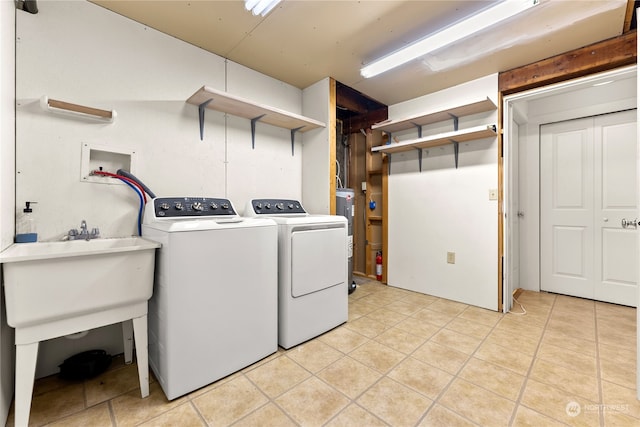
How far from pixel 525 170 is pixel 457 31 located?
7.74ft

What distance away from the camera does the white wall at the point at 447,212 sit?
2.80 metres

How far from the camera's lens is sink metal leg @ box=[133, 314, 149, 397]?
1508mm

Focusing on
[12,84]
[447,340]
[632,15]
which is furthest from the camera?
[447,340]

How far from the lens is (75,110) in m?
1.75

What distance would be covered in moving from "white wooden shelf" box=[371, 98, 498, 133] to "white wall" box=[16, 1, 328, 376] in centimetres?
166

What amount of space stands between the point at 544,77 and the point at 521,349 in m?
2.28

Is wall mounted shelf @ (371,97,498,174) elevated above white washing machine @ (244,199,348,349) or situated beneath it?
elevated above

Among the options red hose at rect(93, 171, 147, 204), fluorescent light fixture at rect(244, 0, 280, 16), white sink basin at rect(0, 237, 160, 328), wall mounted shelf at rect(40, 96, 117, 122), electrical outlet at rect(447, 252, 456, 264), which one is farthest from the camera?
electrical outlet at rect(447, 252, 456, 264)

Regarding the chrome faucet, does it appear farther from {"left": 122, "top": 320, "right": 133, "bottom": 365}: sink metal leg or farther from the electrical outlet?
the electrical outlet

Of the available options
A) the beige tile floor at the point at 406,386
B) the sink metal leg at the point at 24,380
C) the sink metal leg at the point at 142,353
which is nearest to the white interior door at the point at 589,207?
the beige tile floor at the point at 406,386

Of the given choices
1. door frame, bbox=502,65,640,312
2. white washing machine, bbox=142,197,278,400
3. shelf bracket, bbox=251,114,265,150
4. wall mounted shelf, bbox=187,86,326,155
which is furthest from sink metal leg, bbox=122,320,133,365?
door frame, bbox=502,65,640,312

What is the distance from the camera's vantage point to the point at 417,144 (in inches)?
121

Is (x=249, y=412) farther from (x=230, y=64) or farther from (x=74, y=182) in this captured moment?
(x=230, y=64)

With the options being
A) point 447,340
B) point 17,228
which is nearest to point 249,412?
point 447,340
